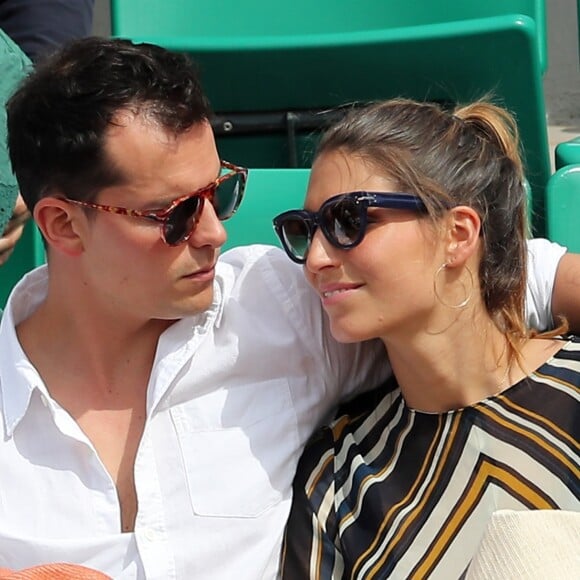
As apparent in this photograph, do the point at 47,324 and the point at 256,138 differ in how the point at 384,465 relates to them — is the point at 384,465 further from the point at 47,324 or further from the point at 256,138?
the point at 256,138

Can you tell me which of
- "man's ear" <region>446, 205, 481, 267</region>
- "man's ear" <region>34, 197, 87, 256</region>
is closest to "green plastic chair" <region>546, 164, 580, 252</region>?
"man's ear" <region>446, 205, 481, 267</region>

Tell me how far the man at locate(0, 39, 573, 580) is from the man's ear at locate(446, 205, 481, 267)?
18cm

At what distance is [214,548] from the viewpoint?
123 cm

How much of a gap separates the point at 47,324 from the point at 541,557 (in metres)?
0.85

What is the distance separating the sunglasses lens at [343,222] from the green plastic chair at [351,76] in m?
0.51

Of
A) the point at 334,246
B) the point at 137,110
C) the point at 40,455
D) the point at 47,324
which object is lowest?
the point at 40,455

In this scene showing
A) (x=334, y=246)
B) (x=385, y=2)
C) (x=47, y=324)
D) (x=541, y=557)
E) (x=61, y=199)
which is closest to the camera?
(x=541, y=557)

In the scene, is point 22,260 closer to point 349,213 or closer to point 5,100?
point 5,100

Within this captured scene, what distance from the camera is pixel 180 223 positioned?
4.07 ft

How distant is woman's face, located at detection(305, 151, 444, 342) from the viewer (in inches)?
45.5

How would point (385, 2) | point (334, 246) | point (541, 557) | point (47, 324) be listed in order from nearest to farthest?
point (541, 557) < point (334, 246) < point (47, 324) < point (385, 2)

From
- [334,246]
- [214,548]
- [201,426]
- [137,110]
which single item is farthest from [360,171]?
[214,548]

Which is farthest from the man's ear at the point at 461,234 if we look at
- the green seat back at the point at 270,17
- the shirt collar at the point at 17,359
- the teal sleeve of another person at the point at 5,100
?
the green seat back at the point at 270,17

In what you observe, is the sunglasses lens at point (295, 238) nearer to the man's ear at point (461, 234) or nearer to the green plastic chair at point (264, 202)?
the man's ear at point (461, 234)
